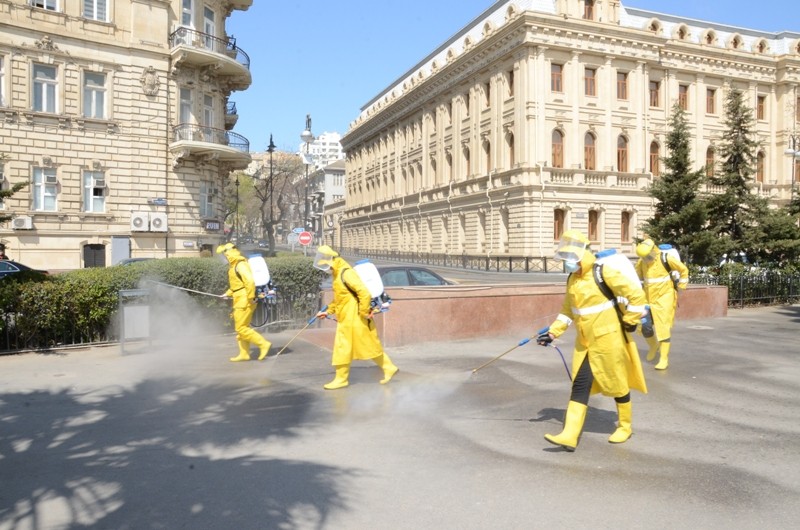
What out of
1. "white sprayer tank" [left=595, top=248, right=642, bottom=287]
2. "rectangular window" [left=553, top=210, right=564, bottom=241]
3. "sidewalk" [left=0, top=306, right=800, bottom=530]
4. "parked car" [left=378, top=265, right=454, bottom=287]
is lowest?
"sidewalk" [left=0, top=306, right=800, bottom=530]

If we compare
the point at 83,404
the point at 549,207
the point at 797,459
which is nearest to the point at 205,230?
the point at 549,207

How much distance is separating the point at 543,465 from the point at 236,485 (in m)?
2.43

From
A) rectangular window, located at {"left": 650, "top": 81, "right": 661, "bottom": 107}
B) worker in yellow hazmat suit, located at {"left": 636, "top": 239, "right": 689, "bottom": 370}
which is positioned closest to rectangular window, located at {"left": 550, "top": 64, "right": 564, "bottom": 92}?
rectangular window, located at {"left": 650, "top": 81, "right": 661, "bottom": 107}

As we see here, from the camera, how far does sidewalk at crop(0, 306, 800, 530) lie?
438 cm

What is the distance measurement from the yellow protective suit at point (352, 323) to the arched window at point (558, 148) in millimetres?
36759

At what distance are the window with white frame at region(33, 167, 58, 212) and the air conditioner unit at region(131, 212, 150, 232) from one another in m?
3.18

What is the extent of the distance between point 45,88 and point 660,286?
27.2m

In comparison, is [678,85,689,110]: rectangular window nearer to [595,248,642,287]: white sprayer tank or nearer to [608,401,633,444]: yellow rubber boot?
[595,248,642,287]: white sprayer tank

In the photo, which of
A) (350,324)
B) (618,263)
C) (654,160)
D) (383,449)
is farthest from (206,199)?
(654,160)

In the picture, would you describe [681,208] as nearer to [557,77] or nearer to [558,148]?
[558,148]

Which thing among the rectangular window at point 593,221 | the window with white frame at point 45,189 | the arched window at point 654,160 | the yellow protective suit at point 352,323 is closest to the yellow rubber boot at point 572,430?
the yellow protective suit at point 352,323

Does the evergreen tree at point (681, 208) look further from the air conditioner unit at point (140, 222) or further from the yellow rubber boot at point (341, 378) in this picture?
the air conditioner unit at point (140, 222)

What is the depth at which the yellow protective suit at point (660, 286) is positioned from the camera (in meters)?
9.90

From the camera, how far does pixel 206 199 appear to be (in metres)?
33.0
